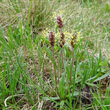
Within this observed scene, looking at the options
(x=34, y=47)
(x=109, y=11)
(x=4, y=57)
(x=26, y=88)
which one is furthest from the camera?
(x=109, y=11)

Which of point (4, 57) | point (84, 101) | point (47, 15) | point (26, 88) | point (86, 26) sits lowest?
point (84, 101)

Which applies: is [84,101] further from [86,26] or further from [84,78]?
[86,26]

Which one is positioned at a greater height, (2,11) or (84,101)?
(2,11)

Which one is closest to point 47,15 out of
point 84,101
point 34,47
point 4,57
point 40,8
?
point 40,8

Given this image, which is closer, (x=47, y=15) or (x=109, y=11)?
(x=47, y=15)

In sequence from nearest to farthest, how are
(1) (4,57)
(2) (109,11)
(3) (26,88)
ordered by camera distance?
1. (3) (26,88)
2. (1) (4,57)
3. (2) (109,11)

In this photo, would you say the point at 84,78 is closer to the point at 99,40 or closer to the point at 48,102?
the point at 48,102
